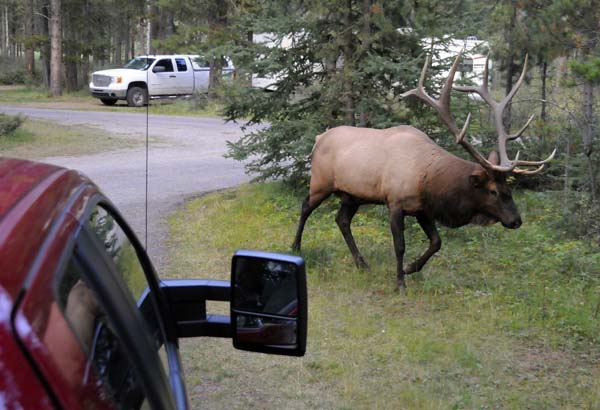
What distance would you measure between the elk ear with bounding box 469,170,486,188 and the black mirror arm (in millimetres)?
5539

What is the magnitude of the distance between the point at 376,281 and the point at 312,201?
1372 millimetres

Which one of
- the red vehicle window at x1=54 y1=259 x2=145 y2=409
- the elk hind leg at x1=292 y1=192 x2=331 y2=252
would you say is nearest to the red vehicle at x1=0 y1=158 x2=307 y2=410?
the red vehicle window at x1=54 y1=259 x2=145 y2=409

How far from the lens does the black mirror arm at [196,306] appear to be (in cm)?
307

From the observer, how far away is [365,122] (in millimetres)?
12492

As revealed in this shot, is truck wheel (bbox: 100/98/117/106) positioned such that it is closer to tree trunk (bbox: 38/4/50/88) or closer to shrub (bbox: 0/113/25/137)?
tree trunk (bbox: 38/4/50/88)

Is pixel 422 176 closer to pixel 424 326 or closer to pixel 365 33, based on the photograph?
pixel 424 326

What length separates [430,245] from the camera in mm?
8859

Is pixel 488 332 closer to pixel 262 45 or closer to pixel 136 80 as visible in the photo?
pixel 262 45

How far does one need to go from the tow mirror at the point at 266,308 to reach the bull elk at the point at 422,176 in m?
5.62

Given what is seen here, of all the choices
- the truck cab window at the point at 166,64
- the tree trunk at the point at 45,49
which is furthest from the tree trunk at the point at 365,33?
the tree trunk at the point at 45,49

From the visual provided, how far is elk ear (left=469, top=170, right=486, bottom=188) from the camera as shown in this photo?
8.25 metres

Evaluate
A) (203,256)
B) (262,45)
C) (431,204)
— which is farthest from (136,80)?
(431,204)

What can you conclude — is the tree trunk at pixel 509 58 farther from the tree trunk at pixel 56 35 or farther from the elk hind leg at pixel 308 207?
the tree trunk at pixel 56 35

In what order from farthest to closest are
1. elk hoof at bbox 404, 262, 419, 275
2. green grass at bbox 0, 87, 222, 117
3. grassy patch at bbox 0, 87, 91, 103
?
grassy patch at bbox 0, 87, 91, 103 → green grass at bbox 0, 87, 222, 117 → elk hoof at bbox 404, 262, 419, 275
